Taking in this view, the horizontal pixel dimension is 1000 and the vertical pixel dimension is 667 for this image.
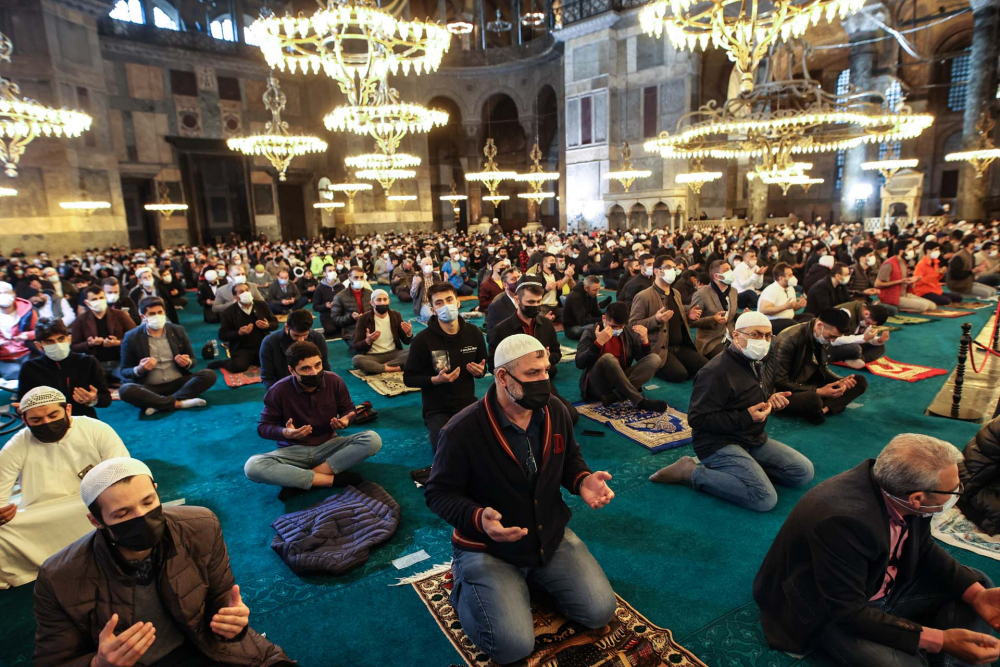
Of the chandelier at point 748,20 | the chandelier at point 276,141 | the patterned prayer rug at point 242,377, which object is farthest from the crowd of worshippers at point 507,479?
the chandelier at point 276,141

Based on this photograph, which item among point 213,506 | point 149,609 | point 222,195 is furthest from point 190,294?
point 149,609

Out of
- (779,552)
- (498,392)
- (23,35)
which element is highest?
(23,35)

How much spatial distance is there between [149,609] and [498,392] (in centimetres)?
145

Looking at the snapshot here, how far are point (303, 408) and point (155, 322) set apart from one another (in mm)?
2731

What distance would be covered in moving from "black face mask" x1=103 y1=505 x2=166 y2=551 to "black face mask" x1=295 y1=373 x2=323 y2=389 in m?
1.86

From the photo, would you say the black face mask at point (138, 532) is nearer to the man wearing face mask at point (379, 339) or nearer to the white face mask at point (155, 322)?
the white face mask at point (155, 322)

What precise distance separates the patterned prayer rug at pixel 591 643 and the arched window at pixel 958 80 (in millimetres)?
31728

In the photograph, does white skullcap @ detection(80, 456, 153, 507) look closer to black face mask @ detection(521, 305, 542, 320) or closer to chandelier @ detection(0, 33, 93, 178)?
black face mask @ detection(521, 305, 542, 320)

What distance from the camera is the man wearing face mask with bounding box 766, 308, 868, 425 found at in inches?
178

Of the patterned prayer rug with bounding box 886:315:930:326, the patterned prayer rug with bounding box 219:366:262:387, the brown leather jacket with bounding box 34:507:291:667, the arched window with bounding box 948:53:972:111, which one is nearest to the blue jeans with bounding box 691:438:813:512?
the brown leather jacket with bounding box 34:507:291:667

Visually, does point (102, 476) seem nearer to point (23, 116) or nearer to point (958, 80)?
point (23, 116)

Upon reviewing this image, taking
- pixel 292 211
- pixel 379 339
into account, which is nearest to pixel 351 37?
pixel 379 339

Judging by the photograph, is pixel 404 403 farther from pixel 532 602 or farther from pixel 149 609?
pixel 149 609

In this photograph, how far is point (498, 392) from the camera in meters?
2.49
